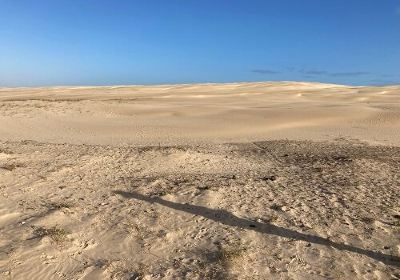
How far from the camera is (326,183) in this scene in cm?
834

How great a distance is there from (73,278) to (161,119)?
→ 48.2 ft

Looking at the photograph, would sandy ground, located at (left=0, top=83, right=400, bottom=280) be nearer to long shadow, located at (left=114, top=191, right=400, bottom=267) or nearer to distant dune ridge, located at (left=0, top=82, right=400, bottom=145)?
long shadow, located at (left=114, top=191, right=400, bottom=267)

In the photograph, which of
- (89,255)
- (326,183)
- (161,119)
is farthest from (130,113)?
(89,255)

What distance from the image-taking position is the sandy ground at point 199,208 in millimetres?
5039

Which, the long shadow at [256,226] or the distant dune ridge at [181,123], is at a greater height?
the long shadow at [256,226]

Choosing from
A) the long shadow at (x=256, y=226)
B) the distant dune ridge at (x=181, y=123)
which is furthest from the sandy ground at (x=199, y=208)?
the distant dune ridge at (x=181, y=123)

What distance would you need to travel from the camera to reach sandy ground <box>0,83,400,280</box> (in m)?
5.04

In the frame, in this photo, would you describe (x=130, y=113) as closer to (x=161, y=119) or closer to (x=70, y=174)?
(x=161, y=119)

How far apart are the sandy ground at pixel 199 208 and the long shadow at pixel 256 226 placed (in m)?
0.02

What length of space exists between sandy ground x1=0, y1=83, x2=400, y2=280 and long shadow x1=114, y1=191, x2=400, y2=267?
2cm

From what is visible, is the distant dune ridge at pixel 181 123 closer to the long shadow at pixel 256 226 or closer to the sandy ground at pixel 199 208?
the sandy ground at pixel 199 208

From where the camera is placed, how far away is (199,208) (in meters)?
6.84

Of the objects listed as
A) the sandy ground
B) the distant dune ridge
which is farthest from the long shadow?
A: the distant dune ridge

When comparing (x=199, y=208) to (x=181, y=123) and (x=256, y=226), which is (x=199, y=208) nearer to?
(x=256, y=226)
